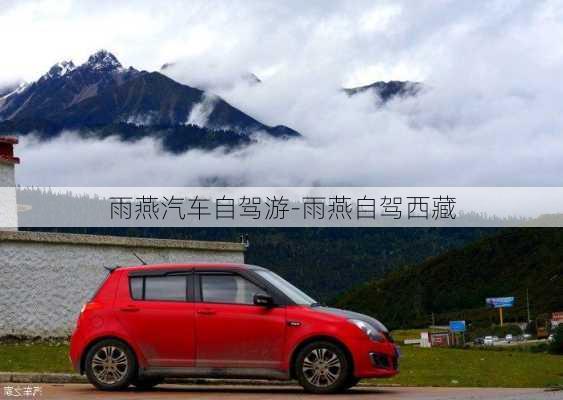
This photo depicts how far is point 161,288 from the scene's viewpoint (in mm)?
13766

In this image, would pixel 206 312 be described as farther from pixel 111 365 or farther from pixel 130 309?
pixel 111 365

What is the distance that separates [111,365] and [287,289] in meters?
2.26

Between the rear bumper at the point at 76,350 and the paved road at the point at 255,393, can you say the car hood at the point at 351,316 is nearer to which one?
the paved road at the point at 255,393

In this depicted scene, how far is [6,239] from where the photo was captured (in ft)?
77.3

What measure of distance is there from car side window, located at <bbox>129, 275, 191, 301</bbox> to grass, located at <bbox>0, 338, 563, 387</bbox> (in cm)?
381

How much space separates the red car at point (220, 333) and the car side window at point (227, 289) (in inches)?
0.5

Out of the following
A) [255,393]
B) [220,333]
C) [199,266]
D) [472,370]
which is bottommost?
[472,370]

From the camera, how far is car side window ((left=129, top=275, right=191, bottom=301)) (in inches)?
539

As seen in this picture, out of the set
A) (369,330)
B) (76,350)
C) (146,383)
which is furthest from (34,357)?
(369,330)

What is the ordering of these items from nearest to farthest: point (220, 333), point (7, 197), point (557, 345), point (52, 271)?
point (220, 333) < point (52, 271) < point (7, 197) < point (557, 345)

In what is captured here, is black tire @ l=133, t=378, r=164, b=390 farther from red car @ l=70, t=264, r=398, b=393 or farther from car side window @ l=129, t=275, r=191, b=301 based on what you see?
car side window @ l=129, t=275, r=191, b=301

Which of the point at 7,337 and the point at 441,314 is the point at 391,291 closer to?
the point at 441,314

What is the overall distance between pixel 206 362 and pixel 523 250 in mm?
175869

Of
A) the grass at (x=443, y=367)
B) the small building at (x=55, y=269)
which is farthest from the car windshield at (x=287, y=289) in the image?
the small building at (x=55, y=269)
